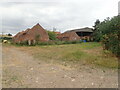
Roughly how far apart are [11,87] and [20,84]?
34 cm

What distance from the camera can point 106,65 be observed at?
7.29m

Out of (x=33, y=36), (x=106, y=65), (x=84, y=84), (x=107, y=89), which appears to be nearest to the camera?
(x=107, y=89)

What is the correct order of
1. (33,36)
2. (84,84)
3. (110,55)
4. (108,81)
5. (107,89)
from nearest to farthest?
(107,89) → (84,84) → (108,81) → (110,55) → (33,36)

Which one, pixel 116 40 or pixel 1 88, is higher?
pixel 116 40

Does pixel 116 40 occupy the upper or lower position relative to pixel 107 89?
upper

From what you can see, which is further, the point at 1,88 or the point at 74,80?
the point at 74,80

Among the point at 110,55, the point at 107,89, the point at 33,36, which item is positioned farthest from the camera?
the point at 33,36

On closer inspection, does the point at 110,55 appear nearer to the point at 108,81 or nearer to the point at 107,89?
the point at 108,81

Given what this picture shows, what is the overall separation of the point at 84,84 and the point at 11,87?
2.39m

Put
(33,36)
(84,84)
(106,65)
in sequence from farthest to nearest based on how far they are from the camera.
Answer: (33,36), (106,65), (84,84)

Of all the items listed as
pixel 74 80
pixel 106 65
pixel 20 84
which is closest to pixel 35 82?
pixel 20 84

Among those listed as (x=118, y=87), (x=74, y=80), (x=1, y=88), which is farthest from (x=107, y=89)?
(x=1, y=88)

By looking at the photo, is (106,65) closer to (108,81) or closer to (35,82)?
(108,81)

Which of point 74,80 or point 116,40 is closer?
point 74,80
